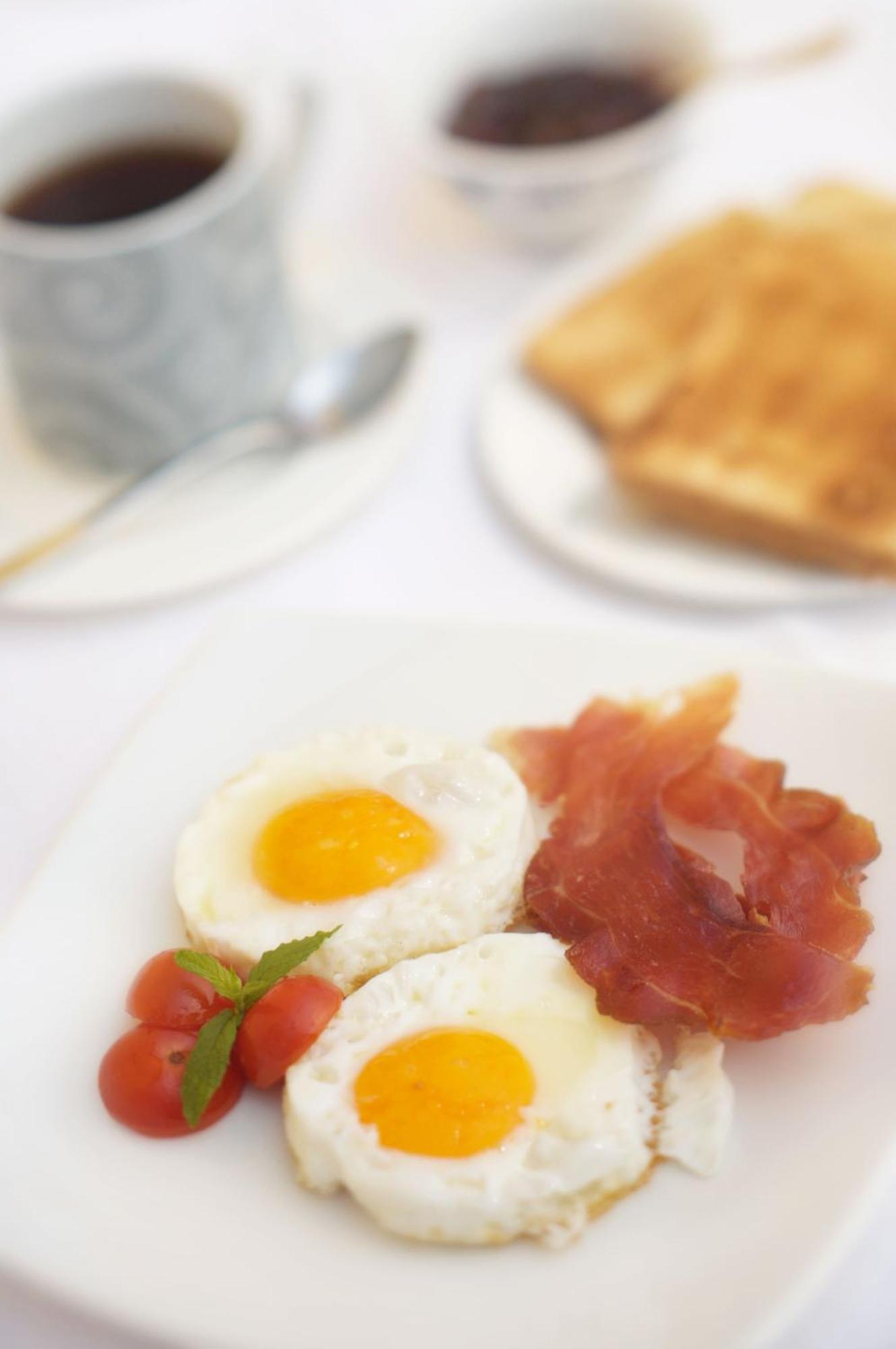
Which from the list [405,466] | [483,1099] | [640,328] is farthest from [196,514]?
[483,1099]

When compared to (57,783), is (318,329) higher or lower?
higher

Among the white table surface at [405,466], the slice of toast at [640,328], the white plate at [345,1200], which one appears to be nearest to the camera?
the white plate at [345,1200]

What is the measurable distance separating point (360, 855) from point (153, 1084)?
0.89 feet

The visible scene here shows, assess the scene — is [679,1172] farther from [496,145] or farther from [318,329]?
[496,145]

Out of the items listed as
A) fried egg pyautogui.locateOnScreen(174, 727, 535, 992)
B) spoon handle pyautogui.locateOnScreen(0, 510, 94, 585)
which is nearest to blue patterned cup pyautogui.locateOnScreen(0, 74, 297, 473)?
spoon handle pyautogui.locateOnScreen(0, 510, 94, 585)

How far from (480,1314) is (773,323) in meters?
1.46

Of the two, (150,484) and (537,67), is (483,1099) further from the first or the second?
(537,67)

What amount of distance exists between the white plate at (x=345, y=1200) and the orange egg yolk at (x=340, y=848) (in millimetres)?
129

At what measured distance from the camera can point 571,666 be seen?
1395 mm

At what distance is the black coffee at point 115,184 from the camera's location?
1.80m

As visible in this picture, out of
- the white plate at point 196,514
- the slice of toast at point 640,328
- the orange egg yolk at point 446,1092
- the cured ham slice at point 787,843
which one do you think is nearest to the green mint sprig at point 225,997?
the orange egg yolk at point 446,1092

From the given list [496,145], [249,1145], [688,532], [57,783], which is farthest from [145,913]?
[496,145]

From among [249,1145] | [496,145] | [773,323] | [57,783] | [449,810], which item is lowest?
[57,783]

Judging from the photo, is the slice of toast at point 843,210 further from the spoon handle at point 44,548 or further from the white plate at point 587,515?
the spoon handle at point 44,548
